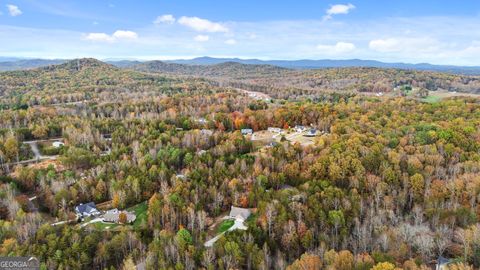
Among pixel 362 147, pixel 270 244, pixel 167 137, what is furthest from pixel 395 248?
pixel 167 137

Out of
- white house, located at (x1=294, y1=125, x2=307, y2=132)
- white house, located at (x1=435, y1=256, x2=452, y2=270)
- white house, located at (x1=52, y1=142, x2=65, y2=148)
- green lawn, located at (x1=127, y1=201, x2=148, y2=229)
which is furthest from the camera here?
white house, located at (x1=294, y1=125, x2=307, y2=132)

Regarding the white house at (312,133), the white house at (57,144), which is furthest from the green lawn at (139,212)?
the white house at (312,133)

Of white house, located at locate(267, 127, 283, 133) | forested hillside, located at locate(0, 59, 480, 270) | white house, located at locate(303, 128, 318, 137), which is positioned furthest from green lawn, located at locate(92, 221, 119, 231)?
white house, located at locate(267, 127, 283, 133)

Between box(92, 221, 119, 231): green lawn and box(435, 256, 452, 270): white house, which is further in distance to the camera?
box(92, 221, 119, 231): green lawn

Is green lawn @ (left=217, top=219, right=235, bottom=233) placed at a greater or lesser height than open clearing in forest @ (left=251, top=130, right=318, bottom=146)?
lesser

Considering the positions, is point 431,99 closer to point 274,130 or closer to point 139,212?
point 274,130

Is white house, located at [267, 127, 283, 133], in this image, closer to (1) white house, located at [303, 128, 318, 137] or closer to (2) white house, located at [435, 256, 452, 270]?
(1) white house, located at [303, 128, 318, 137]

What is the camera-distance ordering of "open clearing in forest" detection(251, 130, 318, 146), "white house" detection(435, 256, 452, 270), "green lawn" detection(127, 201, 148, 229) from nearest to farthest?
"white house" detection(435, 256, 452, 270)
"green lawn" detection(127, 201, 148, 229)
"open clearing in forest" detection(251, 130, 318, 146)
